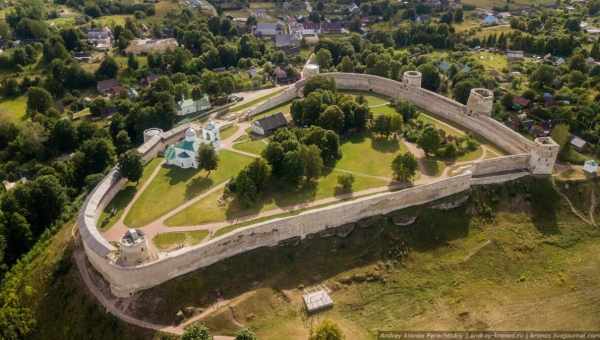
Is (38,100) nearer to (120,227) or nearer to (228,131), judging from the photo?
(228,131)

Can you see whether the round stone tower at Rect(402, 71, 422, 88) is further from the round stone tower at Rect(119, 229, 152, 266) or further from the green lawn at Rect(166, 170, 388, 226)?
the round stone tower at Rect(119, 229, 152, 266)

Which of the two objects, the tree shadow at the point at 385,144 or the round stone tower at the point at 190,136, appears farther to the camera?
the tree shadow at the point at 385,144

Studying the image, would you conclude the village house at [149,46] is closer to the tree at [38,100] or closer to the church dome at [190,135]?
the tree at [38,100]

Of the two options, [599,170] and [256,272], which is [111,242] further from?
[599,170]

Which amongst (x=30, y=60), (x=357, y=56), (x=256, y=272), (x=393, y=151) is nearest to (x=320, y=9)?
(x=357, y=56)

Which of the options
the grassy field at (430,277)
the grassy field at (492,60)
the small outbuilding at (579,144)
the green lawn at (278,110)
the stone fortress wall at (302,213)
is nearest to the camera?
the grassy field at (430,277)

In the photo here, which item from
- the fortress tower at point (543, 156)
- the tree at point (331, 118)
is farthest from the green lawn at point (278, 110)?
the fortress tower at point (543, 156)

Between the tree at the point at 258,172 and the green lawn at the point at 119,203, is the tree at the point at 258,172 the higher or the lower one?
the higher one
